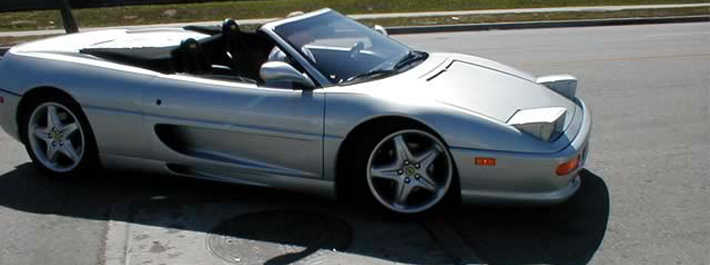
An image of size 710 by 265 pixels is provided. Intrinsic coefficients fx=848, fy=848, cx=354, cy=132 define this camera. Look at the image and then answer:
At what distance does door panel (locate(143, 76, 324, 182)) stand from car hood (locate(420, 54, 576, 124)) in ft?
2.61

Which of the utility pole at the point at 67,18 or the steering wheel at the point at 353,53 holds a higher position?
the steering wheel at the point at 353,53

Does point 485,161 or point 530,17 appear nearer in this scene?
point 485,161

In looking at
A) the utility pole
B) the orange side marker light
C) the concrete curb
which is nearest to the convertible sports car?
the orange side marker light

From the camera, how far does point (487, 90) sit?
5.41 metres

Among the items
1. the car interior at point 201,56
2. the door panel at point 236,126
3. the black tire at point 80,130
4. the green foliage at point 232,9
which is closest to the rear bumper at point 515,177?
the door panel at point 236,126

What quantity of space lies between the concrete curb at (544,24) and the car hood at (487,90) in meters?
11.3

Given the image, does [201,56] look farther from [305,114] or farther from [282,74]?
[305,114]

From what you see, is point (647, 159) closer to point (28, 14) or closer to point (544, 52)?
point (544, 52)

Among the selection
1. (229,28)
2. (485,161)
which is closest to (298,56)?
(229,28)

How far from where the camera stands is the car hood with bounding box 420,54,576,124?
16.6ft

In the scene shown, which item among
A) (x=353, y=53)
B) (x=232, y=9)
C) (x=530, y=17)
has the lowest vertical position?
(x=232, y=9)

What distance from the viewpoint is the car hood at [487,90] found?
16.6 ft

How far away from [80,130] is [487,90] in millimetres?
2776

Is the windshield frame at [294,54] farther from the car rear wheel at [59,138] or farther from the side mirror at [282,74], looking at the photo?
the car rear wheel at [59,138]
